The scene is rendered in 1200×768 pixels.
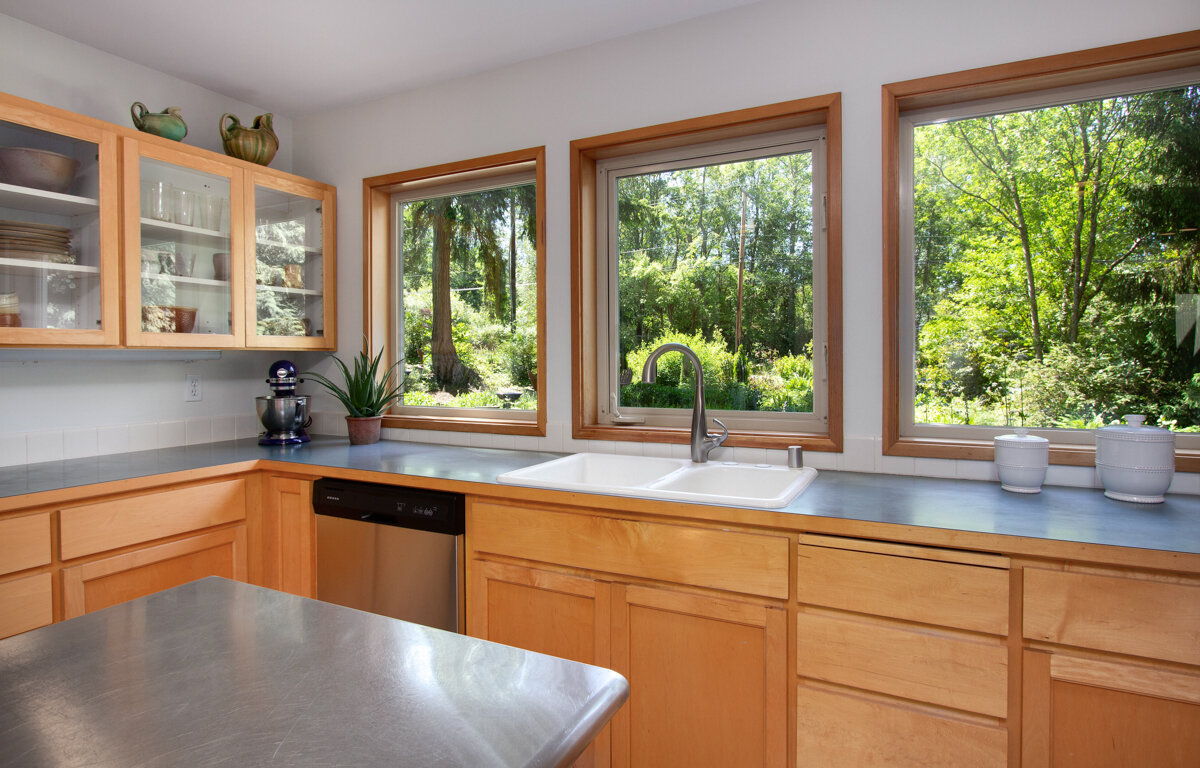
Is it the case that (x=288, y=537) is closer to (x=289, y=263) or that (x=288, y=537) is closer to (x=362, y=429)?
(x=362, y=429)

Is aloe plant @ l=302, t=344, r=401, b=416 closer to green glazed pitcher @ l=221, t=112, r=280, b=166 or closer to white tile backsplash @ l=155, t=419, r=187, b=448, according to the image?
white tile backsplash @ l=155, t=419, r=187, b=448

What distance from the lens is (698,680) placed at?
1561 millimetres

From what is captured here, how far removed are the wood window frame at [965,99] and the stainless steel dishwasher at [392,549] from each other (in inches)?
54.3

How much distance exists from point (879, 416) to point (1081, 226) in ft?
2.49

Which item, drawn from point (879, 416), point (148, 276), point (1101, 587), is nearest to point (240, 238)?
point (148, 276)

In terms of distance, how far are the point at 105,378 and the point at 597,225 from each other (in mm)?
1987

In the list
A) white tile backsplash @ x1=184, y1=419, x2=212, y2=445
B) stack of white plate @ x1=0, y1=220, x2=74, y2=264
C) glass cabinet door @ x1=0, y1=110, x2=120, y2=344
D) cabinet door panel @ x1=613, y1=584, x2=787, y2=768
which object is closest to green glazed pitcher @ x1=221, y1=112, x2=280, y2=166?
glass cabinet door @ x1=0, y1=110, x2=120, y2=344

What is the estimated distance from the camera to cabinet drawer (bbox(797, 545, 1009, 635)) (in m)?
1.27

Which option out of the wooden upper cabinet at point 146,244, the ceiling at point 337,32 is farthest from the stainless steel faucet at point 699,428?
the wooden upper cabinet at point 146,244

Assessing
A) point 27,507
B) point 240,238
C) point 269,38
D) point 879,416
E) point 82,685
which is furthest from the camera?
point 240,238

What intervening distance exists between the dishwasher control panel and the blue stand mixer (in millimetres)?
553

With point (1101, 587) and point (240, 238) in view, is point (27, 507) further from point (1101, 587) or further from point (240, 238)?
point (1101, 587)

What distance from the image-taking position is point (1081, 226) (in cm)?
178

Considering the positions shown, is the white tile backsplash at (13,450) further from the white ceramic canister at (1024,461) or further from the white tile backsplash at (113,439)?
the white ceramic canister at (1024,461)
